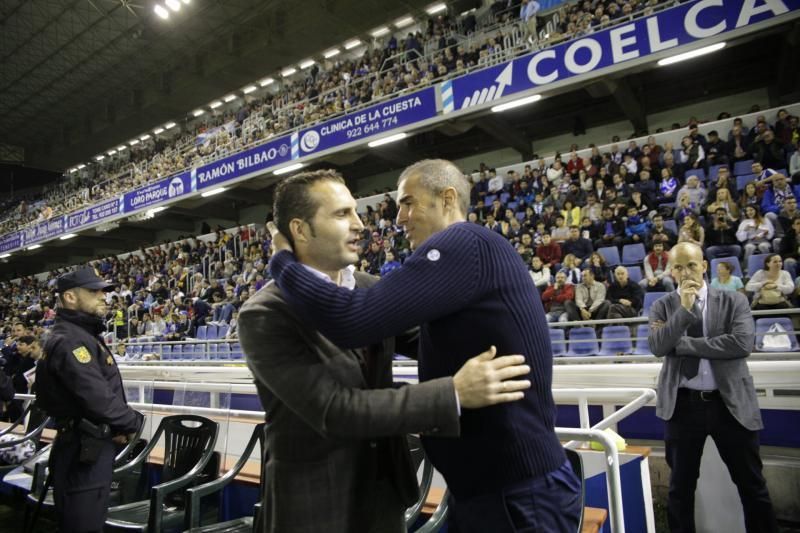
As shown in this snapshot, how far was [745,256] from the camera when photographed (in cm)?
656

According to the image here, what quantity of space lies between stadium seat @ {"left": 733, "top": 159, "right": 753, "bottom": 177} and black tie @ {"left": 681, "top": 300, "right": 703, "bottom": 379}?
22.9 feet

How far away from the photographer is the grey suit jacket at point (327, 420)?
44.9 inches

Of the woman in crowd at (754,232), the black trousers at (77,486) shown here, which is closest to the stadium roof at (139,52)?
the woman in crowd at (754,232)

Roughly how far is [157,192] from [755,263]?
55.6 ft

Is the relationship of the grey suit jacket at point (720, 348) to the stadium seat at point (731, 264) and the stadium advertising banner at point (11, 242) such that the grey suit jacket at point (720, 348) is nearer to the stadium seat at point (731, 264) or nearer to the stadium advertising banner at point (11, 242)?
the stadium seat at point (731, 264)

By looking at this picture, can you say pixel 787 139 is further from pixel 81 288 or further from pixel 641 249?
pixel 81 288

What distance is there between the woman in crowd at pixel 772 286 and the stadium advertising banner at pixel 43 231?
23.4 m

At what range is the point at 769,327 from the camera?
4867 mm

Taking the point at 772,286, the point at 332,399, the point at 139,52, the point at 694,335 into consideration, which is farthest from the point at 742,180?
the point at 139,52

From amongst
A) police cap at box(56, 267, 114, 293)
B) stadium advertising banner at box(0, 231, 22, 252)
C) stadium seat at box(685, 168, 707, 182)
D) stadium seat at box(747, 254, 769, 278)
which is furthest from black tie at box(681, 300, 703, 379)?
stadium advertising banner at box(0, 231, 22, 252)

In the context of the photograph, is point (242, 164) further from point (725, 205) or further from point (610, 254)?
point (725, 205)

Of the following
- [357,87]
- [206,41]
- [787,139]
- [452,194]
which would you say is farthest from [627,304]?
[206,41]

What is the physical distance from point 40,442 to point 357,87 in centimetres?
1354

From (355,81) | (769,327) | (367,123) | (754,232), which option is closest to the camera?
(769,327)
